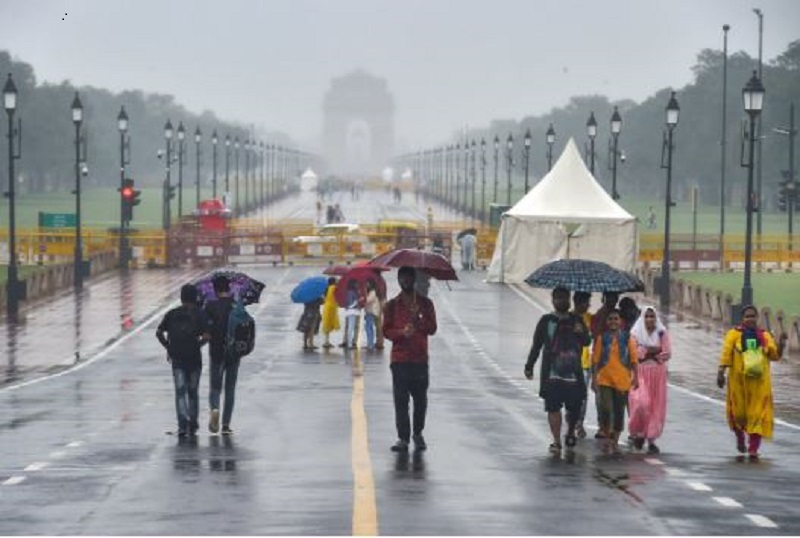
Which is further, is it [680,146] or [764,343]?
[680,146]

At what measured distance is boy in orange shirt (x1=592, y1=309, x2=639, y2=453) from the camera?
22.0 meters

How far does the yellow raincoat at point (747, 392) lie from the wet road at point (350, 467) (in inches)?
15.4

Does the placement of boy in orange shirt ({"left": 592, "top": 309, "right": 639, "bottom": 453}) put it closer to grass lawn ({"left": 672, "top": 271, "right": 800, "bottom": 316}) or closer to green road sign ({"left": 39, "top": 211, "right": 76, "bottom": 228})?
grass lawn ({"left": 672, "top": 271, "right": 800, "bottom": 316})

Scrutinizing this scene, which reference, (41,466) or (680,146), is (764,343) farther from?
(680,146)

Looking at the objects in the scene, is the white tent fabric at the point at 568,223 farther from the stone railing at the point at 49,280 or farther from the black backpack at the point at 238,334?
the black backpack at the point at 238,334

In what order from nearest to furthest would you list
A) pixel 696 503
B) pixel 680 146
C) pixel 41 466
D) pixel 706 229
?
pixel 696 503 < pixel 41 466 < pixel 706 229 < pixel 680 146

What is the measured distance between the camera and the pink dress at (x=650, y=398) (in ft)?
73.3

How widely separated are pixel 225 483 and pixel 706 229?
4430 inches

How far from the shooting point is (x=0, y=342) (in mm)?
44125

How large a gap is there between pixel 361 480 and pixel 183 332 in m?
5.05

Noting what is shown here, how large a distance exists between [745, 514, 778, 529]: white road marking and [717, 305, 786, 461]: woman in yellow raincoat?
16.7ft

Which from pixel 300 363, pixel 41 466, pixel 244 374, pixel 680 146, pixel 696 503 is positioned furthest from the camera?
pixel 680 146

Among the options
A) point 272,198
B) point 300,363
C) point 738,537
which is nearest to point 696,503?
point 738,537

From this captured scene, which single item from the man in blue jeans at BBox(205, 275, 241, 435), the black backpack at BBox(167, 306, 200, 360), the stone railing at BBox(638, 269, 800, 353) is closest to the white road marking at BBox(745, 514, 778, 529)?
the black backpack at BBox(167, 306, 200, 360)
